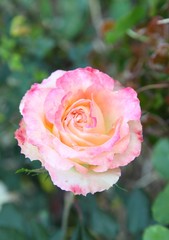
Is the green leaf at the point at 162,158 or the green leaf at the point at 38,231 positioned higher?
the green leaf at the point at 162,158

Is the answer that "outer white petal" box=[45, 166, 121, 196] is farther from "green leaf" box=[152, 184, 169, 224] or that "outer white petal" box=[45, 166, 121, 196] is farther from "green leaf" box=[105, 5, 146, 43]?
"green leaf" box=[105, 5, 146, 43]

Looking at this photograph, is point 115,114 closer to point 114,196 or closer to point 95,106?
point 95,106

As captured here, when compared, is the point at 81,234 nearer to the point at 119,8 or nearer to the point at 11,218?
the point at 11,218

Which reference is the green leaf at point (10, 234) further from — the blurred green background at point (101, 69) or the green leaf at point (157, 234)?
the green leaf at point (157, 234)

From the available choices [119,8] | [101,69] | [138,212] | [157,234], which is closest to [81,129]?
[157,234]

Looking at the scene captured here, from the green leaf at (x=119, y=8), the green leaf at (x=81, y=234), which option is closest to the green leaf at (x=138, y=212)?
the green leaf at (x=81, y=234)

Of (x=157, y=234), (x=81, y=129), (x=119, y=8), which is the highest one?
(x=119, y=8)

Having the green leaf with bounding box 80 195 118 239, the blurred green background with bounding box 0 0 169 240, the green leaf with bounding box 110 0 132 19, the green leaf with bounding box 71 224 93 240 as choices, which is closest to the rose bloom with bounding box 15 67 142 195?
the blurred green background with bounding box 0 0 169 240
